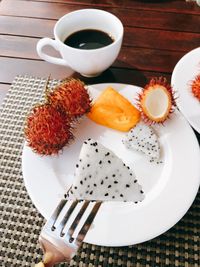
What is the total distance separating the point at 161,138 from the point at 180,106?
9cm

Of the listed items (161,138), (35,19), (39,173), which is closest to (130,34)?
(35,19)

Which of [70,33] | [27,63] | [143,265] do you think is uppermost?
[70,33]

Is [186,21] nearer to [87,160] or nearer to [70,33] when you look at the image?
[70,33]

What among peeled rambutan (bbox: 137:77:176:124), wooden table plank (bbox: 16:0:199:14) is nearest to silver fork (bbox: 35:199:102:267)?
peeled rambutan (bbox: 137:77:176:124)

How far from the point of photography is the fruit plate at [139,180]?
0.56 metres

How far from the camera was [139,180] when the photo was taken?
63 centimetres

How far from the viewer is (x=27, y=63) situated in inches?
36.4

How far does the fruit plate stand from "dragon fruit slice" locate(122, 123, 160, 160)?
0.5 inches

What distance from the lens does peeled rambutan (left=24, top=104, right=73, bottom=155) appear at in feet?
2.09

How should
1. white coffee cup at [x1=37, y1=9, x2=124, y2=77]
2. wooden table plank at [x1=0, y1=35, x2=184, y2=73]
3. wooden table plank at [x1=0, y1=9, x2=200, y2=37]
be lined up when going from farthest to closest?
1. wooden table plank at [x1=0, y1=9, x2=200, y2=37]
2. wooden table plank at [x1=0, y1=35, x2=184, y2=73]
3. white coffee cup at [x1=37, y1=9, x2=124, y2=77]

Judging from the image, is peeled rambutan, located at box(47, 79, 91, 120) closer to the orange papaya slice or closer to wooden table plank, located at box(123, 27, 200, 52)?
the orange papaya slice

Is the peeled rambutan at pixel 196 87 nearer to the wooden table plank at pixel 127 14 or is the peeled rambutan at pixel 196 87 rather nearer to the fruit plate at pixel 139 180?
the fruit plate at pixel 139 180

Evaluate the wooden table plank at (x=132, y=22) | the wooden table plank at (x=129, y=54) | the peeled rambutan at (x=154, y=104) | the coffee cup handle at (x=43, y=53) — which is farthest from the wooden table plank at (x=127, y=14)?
the peeled rambutan at (x=154, y=104)

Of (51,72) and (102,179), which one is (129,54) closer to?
(51,72)
